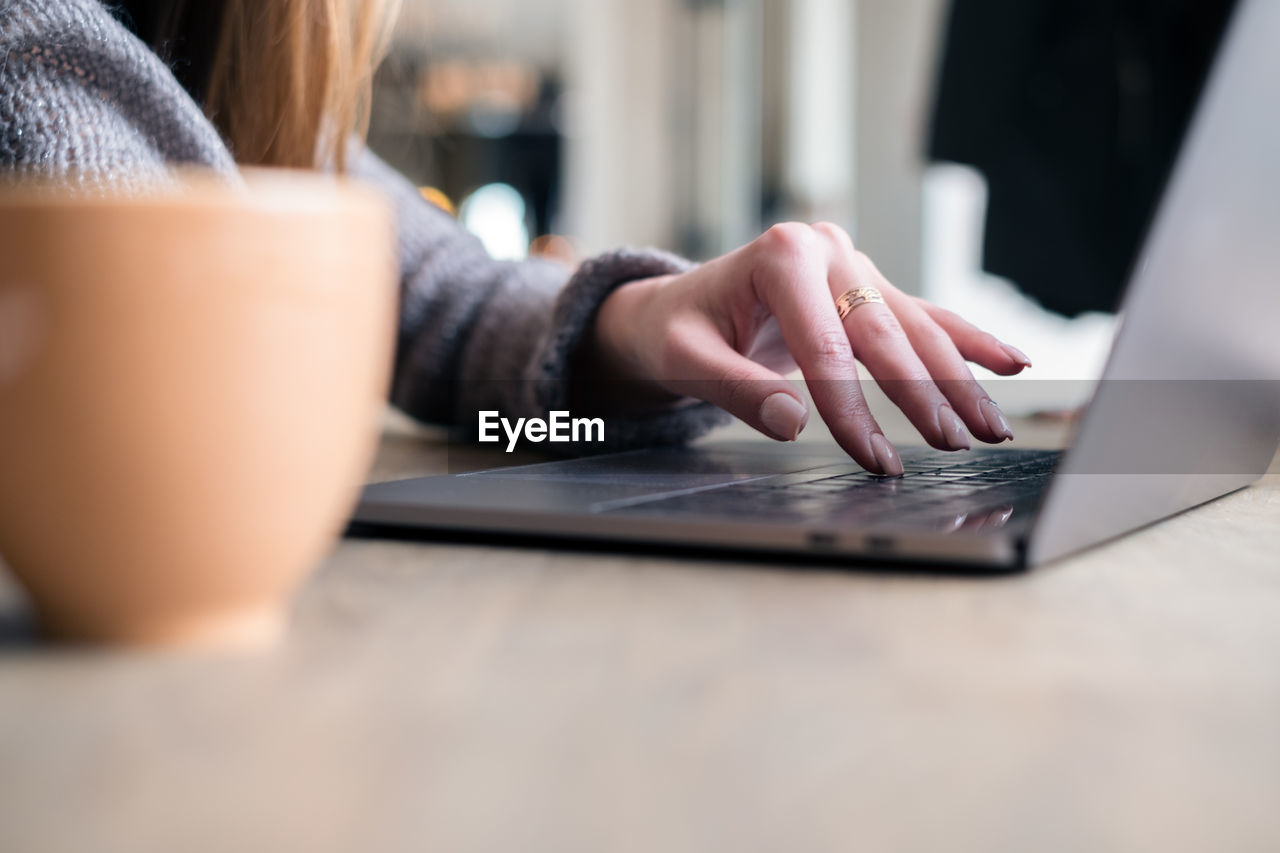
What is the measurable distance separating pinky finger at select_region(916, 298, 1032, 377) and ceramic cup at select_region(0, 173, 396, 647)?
401 mm

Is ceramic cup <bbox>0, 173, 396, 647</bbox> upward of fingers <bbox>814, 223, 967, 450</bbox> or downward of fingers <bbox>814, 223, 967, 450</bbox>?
upward

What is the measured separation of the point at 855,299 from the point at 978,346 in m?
0.07

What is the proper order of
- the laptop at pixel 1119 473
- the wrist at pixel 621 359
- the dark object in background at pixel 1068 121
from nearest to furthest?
the laptop at pixel 1119 473
the wrist at pixel 621 359
the dark object in background at pixel 1068 121

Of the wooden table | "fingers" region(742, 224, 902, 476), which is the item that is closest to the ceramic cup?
the wooden table

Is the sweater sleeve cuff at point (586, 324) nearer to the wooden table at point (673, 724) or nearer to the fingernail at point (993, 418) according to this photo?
the fingernail at point (993, 418)

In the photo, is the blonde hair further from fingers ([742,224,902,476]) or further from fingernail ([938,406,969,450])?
fingernail ([938,406,969,450])

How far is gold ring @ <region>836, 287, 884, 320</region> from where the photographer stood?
518 millimetres

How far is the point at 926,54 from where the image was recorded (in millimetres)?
2611

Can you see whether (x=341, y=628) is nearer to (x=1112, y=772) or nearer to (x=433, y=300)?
(x=1112, y=772)

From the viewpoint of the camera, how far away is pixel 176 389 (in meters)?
0.18

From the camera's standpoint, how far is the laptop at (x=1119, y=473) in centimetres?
28

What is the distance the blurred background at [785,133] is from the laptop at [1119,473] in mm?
1235

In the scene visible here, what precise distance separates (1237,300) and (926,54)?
2450 millimetres

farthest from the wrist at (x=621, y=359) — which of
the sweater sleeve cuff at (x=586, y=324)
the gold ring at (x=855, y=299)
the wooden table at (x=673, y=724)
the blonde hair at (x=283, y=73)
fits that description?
the wooden table at (x=673, y=724)
